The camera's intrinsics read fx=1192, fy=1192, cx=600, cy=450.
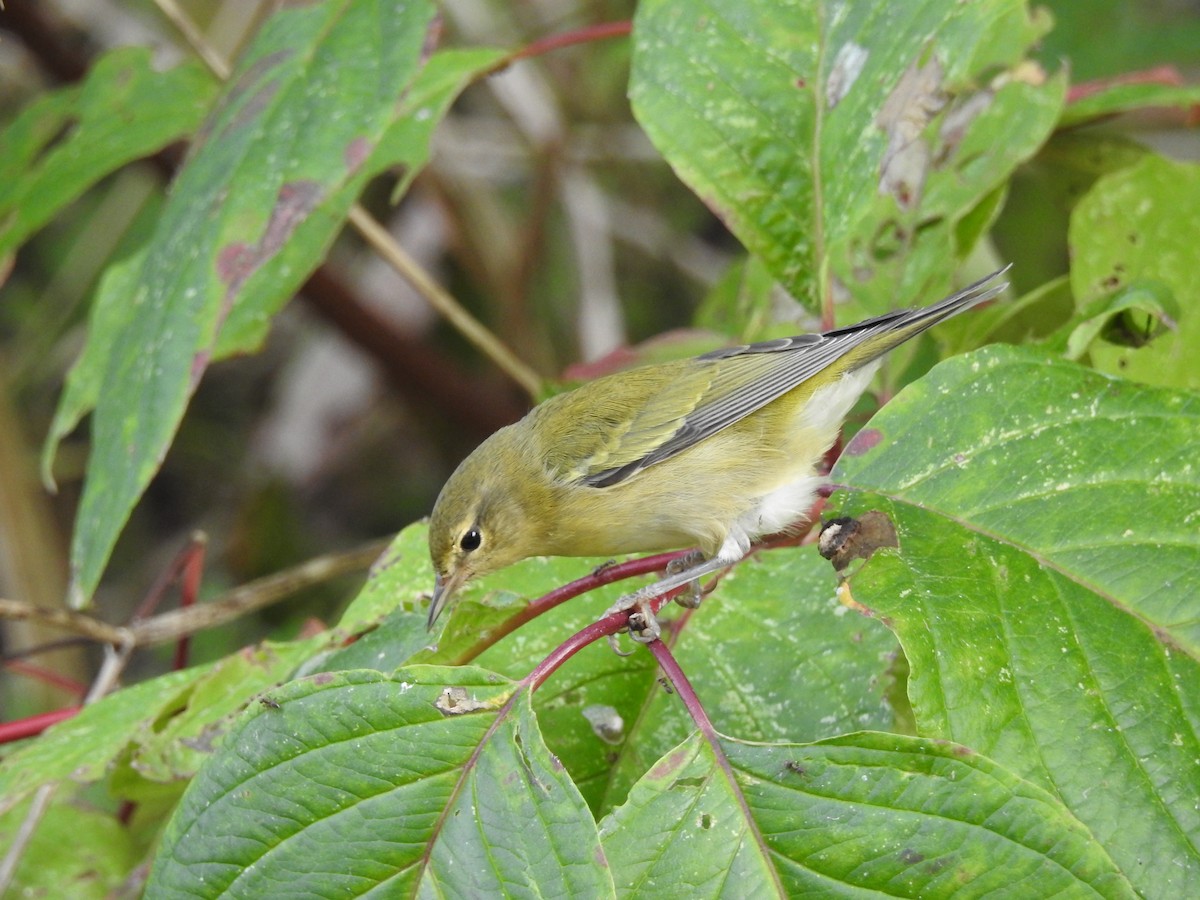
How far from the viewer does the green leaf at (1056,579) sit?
1459 mm

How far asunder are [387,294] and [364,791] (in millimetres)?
4539

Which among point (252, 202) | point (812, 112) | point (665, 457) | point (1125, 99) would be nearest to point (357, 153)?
point (252, 202)

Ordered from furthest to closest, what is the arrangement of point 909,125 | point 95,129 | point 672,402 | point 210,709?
point 95,129
point 672,402
point 909,125
point 210,709

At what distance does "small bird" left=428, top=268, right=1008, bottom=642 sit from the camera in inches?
99.7

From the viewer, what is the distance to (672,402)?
2.88 m

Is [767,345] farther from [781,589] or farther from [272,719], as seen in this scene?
[272,719]

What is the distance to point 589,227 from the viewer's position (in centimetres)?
505

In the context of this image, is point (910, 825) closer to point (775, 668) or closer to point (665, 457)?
point (775, 668)

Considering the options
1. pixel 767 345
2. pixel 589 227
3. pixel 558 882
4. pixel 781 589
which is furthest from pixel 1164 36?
pixel 558 882

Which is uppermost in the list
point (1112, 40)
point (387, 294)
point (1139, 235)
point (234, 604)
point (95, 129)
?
point (387, 294)

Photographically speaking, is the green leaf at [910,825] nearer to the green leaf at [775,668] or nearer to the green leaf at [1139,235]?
the green leaf at [775,668]

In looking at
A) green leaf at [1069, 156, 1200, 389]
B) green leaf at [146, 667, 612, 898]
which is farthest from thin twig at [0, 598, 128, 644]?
green leaf at [1069, 156, 1200, 389]

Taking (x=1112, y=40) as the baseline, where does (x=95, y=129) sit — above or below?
below

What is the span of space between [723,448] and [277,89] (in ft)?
4.09
